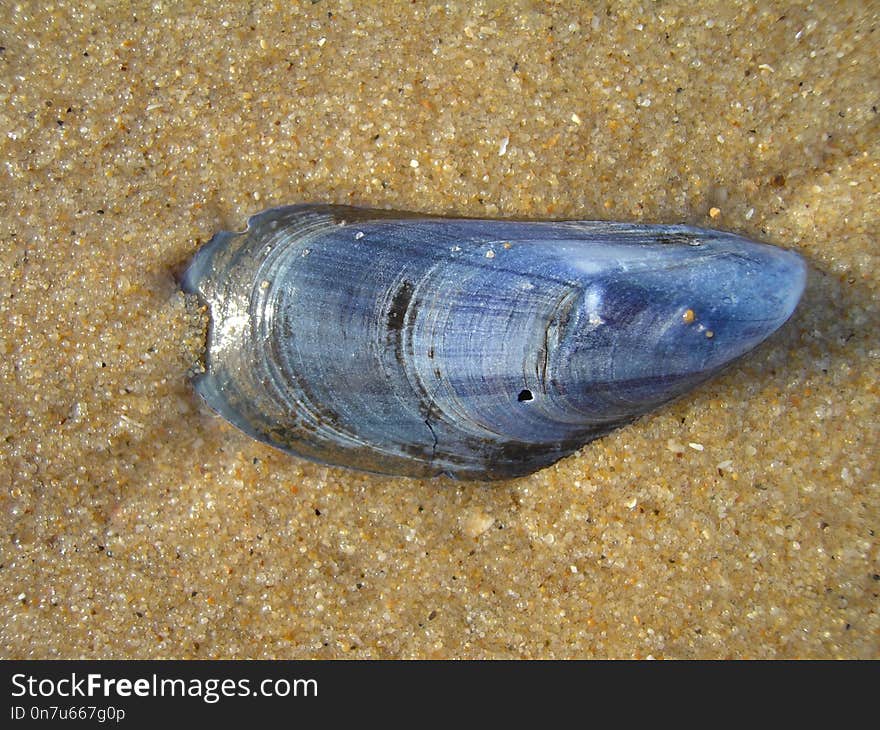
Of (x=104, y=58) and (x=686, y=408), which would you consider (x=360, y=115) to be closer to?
(x=104, y=58)

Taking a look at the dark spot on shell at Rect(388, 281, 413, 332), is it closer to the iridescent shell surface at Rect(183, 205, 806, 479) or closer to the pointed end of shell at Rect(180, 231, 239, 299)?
the iridescent shell surface at Rect(183, 205, 806, 479)

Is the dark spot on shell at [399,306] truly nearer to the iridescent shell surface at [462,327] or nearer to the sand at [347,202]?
the iridescent shell surface at [462,327]

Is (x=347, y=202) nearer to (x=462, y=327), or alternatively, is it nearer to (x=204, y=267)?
(x=204, y=267)

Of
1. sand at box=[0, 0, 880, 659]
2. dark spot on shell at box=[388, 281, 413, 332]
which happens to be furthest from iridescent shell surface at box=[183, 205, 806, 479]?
sand at box=[0, 0, 880, 659]

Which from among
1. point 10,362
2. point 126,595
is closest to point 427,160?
point 10,362

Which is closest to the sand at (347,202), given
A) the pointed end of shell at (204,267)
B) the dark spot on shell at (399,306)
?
the pointed end of shell at (204,267)

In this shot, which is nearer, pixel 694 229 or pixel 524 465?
pixel 694 229

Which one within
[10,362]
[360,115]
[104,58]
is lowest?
[10,362]
